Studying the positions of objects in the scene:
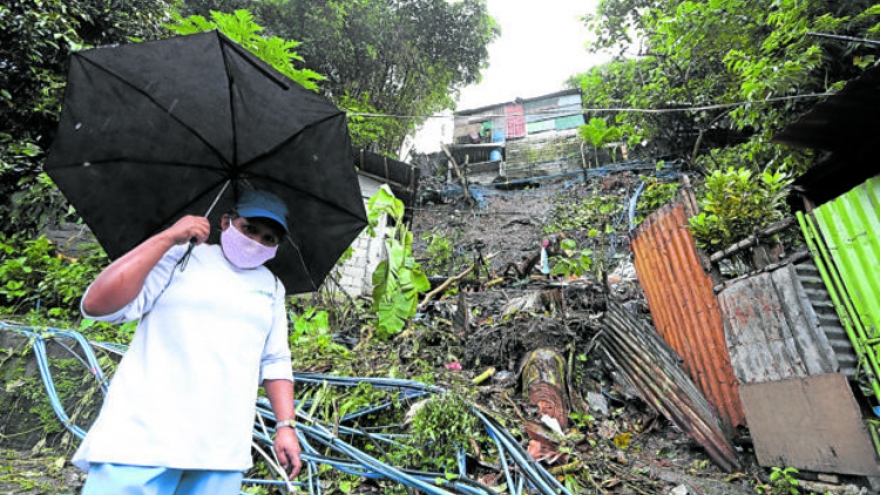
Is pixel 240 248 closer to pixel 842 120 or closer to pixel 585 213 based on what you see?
pixel 842 120

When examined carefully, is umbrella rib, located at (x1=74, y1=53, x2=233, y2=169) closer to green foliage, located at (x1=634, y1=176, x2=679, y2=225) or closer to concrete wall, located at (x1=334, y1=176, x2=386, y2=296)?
concrete wall, located at (x1=334, y1=176, x2=386, y2=296)

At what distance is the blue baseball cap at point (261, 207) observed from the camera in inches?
63.2

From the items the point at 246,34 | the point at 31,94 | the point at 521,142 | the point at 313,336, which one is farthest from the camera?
the point at 521,142

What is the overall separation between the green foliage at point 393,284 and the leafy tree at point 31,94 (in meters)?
3.98

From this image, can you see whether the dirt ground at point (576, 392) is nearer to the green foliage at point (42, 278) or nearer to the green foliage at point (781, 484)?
the green foliage at point (781, 484)

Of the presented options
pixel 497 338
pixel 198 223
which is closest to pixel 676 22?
pixel 497 338

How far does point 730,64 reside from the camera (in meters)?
6.26

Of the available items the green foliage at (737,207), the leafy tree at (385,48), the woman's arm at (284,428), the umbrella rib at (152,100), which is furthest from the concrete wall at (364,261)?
the woman's arm at (284,428)

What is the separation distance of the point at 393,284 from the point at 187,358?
141 inches

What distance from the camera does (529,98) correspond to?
22047 millimetres

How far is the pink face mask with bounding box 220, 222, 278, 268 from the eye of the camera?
1.63m

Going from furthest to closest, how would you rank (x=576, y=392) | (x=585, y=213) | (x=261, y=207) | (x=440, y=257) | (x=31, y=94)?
(x=585, y=213), (x=440, y=257), (x=31, y=94), (x=576, y=392), (x=261, y=207)

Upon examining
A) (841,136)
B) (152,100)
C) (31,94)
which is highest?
(31,94)

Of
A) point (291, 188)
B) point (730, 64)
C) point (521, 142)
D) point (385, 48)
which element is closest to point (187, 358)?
point (291, 188)
